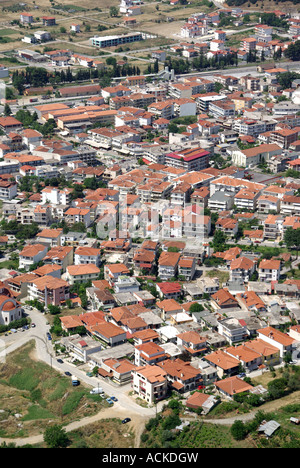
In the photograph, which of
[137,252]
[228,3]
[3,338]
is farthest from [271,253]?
[228,3]

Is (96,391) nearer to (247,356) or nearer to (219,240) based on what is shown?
(247,356)

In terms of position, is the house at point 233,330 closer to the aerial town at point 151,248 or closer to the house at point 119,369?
the aerial town at point 151,248

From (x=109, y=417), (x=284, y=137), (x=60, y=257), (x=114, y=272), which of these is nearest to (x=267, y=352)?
(x=109, y=417)

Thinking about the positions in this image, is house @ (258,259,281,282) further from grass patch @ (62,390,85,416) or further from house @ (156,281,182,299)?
grass patch @ (62,390,85,416)
